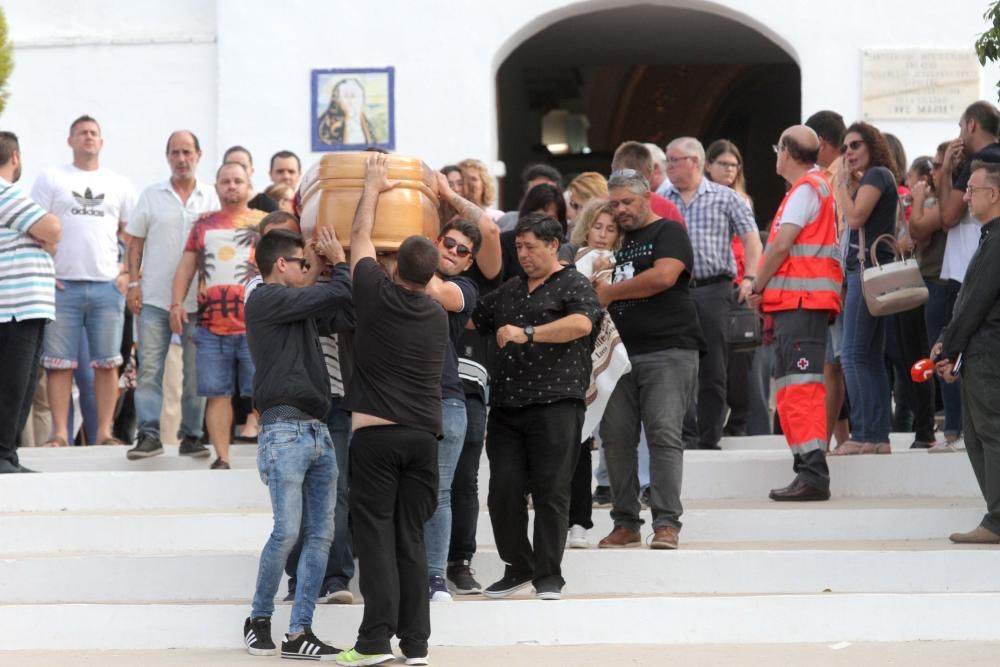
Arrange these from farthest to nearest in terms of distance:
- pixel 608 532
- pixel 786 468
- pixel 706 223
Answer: pixel 706 223, pixel 786 468, pixel 608 532

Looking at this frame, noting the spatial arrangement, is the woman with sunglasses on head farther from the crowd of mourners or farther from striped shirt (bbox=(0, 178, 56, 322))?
striped shirt (bbox=(0, 178, 56, 322))

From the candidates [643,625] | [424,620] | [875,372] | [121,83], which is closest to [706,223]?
[875,372]

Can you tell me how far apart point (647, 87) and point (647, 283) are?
44.6 ft

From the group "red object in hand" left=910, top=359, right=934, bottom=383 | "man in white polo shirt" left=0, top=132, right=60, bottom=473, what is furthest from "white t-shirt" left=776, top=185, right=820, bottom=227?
"man in white polo shirt" left=0, top=132, right=60, bottom=473

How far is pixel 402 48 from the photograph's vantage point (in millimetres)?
13492

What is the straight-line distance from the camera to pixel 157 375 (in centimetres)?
933

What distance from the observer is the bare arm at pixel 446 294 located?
654 cm

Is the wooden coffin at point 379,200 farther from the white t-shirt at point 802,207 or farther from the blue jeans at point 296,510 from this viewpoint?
the white t-shirt at point 802,207

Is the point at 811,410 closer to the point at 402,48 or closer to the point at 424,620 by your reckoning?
the point at 424,620

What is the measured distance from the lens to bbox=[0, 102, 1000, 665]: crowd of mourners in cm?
625

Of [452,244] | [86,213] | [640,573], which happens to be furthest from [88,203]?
[640,573]

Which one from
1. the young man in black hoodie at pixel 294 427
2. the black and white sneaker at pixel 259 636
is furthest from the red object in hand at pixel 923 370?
the black and white sneaker at pixel 259 636

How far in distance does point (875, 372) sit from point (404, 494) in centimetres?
339

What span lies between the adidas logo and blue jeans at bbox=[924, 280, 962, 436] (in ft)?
15.8
